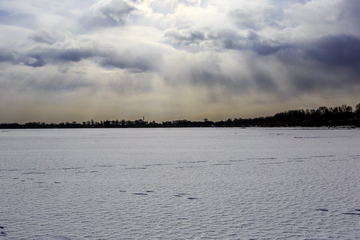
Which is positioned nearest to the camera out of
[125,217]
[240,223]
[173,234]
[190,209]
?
[173,234]

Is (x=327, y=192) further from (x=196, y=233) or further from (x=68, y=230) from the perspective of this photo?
(x=68, y=230)

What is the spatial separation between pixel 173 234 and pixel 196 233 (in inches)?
12.8

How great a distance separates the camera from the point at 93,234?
4.34 meters

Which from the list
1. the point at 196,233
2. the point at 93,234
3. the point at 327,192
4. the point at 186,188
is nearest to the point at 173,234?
the point at 196,233

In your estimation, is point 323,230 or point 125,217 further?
point 125,217

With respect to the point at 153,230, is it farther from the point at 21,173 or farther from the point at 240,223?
the point at 21,173

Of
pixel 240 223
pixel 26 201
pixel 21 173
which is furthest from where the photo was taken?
pixel 21 173

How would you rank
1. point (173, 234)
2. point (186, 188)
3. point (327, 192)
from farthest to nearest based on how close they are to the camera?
point (186, 188), point (327, 192), point (173, 234)

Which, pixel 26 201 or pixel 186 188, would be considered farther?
pixel 186 188

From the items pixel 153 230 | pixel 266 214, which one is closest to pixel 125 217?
pixel 153 230

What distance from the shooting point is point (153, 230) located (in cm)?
449

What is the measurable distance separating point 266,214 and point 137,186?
3653 mm

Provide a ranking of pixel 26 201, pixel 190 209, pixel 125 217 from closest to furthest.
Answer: pixel 125 217
pixel 190 209
pixel 26 201

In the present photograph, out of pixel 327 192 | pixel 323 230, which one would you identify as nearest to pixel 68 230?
pixel 323 230
